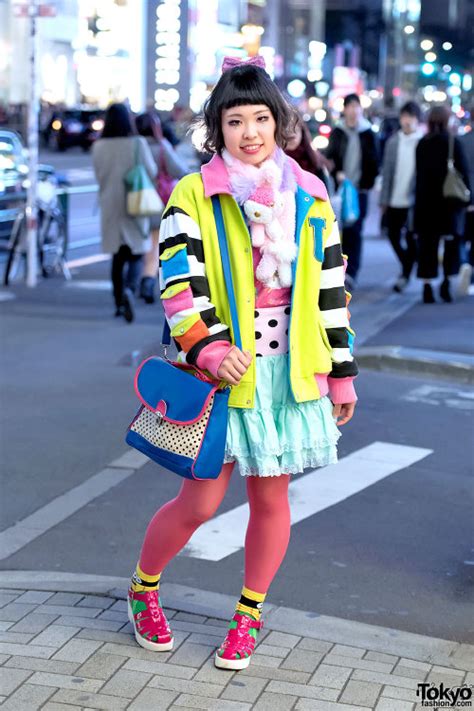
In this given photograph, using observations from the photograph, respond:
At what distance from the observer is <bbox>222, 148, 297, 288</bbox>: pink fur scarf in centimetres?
383

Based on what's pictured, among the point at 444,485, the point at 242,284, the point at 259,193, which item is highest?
the point at 259,193

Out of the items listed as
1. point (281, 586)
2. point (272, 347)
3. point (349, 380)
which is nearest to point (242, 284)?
point (272, 347)

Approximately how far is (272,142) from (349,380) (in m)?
0.76

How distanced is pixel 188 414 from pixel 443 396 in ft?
17.2

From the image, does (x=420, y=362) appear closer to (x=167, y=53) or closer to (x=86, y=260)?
(x=86, y=260)

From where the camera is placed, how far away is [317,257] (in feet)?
12.9

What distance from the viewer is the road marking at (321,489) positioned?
18.2 ft

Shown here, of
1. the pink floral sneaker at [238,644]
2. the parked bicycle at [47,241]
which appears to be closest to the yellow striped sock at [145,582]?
the pink floral sneaker at [238,644]

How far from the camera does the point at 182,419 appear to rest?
383 centimetres

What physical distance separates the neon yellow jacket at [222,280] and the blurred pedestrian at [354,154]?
947cm

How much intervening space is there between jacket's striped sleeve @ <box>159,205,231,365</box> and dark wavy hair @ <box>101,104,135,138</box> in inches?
303

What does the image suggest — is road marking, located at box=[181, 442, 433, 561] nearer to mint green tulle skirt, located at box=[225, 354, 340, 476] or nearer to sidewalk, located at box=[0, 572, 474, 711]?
sidewalk, located at box=[0, 572, 474, 711]

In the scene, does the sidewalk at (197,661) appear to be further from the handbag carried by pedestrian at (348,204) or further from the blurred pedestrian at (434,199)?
the blurred pedestrian at (434,199)

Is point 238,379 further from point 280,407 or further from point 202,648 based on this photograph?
point 202,648
